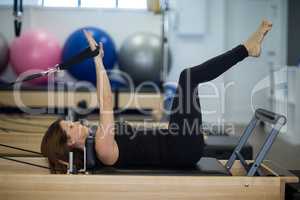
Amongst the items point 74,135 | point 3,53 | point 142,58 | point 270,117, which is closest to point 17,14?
point 3,53

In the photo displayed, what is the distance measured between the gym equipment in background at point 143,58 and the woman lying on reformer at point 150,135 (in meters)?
2.46

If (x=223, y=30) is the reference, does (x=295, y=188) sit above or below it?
below

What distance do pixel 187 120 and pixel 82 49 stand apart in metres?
2.60

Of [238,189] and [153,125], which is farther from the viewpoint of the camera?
[153,125]

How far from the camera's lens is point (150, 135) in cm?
271

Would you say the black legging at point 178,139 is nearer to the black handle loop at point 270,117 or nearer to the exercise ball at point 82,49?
the black handle loop at point 270,117

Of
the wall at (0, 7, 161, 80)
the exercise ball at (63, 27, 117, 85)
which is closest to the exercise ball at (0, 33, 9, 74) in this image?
the wall at (0, 7, 161, 80)

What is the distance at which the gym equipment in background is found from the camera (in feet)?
16.8

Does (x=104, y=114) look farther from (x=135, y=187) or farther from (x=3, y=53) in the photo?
(x=3, y=53)

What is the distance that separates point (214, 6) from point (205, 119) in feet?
11.0

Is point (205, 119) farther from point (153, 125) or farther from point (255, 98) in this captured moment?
point (255, 98)

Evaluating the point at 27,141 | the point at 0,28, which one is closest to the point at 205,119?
the point at 27,141

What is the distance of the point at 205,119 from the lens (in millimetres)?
2875

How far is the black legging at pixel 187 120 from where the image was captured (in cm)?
254
